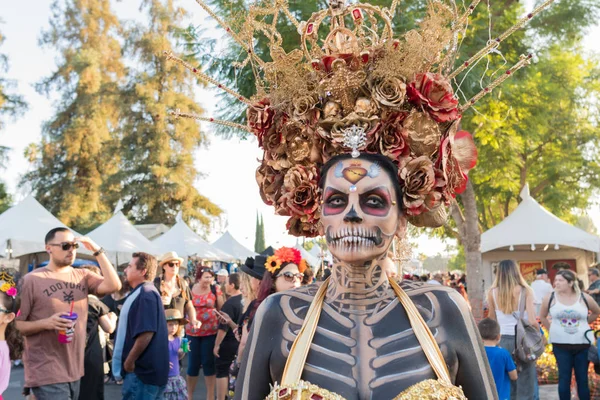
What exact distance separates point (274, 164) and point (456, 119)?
2.60ft

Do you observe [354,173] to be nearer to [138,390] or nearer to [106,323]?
[138,390]

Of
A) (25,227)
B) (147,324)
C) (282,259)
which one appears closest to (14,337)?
Answer: (147,324)

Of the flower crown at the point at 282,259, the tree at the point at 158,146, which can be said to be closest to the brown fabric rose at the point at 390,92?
the flower crown at the point at 282,259

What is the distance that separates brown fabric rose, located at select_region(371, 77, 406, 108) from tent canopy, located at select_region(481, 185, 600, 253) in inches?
611

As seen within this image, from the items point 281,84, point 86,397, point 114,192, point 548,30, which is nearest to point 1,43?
point 114,192

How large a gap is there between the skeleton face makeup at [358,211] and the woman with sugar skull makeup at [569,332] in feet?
17.8

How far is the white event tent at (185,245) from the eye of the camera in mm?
17594

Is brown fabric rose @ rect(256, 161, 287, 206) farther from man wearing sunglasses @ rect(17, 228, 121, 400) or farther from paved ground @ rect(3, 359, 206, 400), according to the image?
paved ground @ rect(3, 359, 206, 400)

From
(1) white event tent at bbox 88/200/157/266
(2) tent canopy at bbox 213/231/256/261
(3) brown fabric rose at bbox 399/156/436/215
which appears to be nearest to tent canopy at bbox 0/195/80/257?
(1) white event tent at bbox 88/200/157/266

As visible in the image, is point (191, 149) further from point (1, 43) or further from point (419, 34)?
point (419, 34)

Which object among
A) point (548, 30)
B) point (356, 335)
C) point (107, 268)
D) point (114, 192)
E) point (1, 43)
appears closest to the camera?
point (356, 335)

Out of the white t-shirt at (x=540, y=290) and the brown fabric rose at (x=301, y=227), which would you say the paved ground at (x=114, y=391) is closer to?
the white t-shirt at (x=540, y=290)

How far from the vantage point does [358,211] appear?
7.72 feet

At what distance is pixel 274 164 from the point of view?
101 inches
